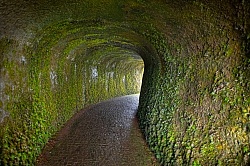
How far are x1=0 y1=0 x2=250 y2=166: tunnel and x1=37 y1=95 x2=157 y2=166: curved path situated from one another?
37 cm

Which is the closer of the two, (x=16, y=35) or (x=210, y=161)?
(x=210, y=161)

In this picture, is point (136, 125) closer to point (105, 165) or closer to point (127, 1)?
point (105, 165)

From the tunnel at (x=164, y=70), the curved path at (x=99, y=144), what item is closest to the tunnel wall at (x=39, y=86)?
the tunnel at (x=164, y=70)

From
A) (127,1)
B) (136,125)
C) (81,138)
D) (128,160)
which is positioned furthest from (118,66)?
(127,1)

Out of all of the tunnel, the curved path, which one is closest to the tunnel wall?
the tunnel

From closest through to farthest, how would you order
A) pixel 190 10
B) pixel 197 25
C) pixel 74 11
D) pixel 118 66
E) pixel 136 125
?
1. pixel 190 10
2. pixel 197 25
3. pixel 74 11
4. pixel 136 125
5. pixel 118 66

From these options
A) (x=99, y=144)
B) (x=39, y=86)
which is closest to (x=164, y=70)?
(x=99, y=144)

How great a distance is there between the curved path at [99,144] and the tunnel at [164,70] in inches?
14.7

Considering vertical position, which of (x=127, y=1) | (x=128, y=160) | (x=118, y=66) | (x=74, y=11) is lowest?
(x=118, y=66)

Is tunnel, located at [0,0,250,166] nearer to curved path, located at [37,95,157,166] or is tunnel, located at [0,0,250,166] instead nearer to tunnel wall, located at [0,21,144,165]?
tunnel wall, located at [0,21,144,165]

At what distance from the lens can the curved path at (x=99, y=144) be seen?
643 centimetres

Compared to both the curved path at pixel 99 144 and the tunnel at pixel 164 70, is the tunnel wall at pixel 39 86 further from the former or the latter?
the curved path at pixel 99 144

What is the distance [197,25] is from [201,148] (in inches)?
102

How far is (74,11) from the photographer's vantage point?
5426 millimetres
